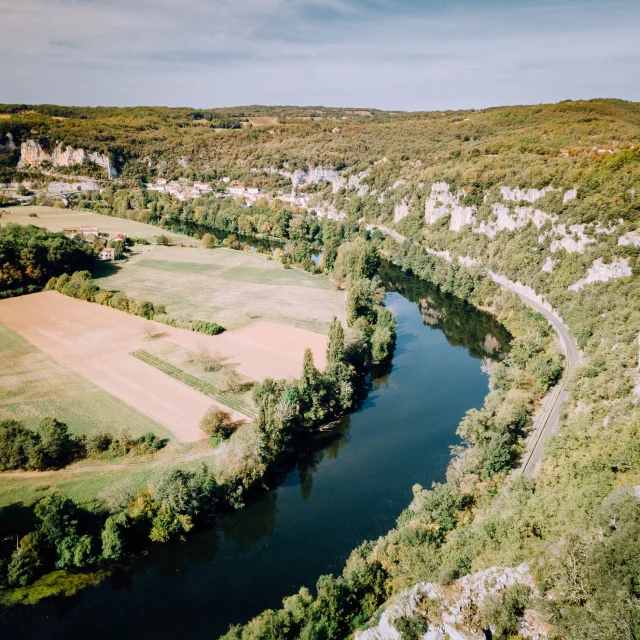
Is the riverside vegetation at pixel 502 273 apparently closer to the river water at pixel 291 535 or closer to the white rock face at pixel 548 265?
the white rock face at pixel 548 265

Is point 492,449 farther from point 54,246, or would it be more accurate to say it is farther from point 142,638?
point 54,246

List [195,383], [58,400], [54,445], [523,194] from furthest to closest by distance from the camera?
1. [523,194]
2. [195,383]
3. [58,400]
4. [54,445]

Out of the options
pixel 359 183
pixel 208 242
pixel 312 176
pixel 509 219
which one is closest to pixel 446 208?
pixel 509 219

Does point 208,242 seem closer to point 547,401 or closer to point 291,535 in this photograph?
point 547,401

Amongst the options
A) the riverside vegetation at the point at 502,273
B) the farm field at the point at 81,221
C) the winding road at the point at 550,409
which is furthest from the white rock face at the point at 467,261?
the farm field at the point at 81,221

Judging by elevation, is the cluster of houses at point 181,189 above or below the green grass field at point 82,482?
above

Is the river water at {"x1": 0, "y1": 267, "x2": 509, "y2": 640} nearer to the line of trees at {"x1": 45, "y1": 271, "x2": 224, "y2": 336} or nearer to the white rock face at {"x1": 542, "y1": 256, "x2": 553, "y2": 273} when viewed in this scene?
the line of trees at {"x1": 45, "y1": 271, "x2": 224, "y2": 336}

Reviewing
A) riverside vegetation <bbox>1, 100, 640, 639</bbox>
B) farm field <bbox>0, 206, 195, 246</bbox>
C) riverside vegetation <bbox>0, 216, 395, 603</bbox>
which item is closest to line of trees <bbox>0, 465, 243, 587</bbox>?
riverside vegetation <bbox>0, 216, 395, 603</bbox>

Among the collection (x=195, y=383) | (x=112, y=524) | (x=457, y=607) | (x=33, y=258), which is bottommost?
(x=112, y=524)
